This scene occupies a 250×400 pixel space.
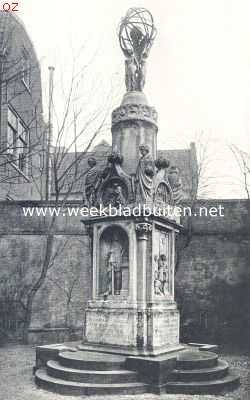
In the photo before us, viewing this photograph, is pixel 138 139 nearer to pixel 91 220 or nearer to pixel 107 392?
pixel 91 220

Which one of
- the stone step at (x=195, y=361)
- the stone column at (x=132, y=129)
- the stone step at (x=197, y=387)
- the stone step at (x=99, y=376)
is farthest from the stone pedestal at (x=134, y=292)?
the stone column at (x=132, y=129)

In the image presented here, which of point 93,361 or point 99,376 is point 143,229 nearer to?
point 93,361

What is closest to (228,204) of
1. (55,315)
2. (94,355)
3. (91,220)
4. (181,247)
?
(181,247)

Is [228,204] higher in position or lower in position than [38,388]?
higher

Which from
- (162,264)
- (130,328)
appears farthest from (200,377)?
(162,264)

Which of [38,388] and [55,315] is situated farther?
[55,315]

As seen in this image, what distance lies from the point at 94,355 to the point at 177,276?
8969 millimetres

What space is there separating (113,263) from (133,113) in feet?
11.0

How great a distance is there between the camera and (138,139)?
10.9 m

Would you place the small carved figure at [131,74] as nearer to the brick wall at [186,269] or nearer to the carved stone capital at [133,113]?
the carved stone capital at [133,113]

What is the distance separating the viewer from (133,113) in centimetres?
1102

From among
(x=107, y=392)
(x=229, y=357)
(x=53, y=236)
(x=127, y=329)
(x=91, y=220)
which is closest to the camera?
(x=107, y=392)

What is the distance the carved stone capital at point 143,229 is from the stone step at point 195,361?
98.5 inches

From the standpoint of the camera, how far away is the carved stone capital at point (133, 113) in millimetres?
11016
